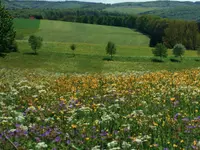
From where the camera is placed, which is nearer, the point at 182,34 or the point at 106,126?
the point at 106,126

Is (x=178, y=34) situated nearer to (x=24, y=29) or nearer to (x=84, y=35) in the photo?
(x=84, y=35)

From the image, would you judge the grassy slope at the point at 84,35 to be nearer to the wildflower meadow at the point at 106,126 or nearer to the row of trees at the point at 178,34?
the row of trees at the point at 178,34

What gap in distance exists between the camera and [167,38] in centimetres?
13888

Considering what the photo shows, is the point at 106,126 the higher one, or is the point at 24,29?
the point at 106,126

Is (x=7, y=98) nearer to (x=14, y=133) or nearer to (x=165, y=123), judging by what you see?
(x=14, y=133)

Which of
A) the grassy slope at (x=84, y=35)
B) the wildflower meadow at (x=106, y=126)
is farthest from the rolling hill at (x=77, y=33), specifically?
the wildflower meadow at (x=106, y=126)

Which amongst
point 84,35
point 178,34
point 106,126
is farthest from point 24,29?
point 106,126

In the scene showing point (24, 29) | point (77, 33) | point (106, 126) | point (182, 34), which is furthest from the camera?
point (77, 33)

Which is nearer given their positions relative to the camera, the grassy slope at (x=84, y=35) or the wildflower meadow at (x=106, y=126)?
the wildflower meadow at (x=106, y=126)

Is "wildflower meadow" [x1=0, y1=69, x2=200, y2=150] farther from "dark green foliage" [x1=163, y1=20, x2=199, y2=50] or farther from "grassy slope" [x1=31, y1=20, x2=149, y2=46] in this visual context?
"dark green foliage" [x1=163, y1=20, x2=199, y2=50]

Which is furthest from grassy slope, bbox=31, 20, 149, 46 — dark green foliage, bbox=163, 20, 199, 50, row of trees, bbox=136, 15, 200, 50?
dark green foliage, bbox=163, 20, 199, 50

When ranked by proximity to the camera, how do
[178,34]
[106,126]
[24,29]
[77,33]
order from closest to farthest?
[106,126]
[178,34]
[24,29]
[77,33]

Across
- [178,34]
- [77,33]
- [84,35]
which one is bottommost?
[84,35]

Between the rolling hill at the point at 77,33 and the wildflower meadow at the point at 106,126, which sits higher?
the wildflower meadow at the point at 106,126
